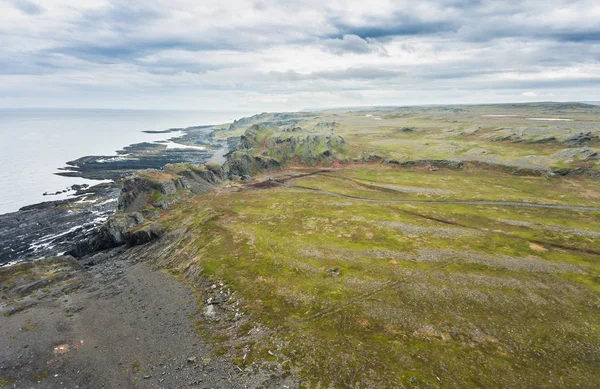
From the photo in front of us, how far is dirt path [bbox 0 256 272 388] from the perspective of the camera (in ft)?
120

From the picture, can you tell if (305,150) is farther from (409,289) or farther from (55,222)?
(409,289)

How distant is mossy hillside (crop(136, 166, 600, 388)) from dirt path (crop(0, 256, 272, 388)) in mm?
4806

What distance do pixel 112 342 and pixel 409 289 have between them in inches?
1819

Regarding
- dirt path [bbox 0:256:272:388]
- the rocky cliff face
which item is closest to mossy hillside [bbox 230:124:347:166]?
the rocky cliff face

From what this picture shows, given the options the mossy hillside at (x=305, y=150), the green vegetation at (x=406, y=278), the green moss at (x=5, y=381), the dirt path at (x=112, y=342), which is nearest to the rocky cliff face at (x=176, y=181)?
the mossy hillside at (x=305, y=150)

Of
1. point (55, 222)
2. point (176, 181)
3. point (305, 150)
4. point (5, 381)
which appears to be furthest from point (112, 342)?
point (305, 150)

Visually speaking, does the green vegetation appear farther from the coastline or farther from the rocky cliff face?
the coastline

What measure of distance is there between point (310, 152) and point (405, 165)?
5405cm

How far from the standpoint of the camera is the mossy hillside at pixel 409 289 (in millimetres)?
35344

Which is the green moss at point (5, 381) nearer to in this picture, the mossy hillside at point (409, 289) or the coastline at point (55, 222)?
the mossy hillside at point (409, 289)

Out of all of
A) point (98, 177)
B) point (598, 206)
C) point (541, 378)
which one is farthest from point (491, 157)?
point (98, 177)

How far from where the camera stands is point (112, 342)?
143 ft

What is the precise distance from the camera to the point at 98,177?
565 ft

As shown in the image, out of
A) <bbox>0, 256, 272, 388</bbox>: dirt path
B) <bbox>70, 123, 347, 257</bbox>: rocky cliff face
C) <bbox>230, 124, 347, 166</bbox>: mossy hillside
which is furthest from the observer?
<bbox>230, 124, 347, 166</bbox>: mossy hillside
